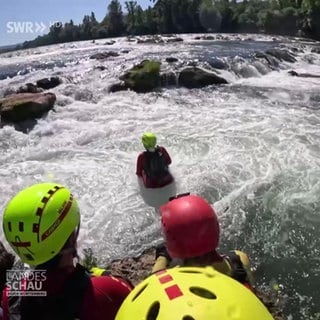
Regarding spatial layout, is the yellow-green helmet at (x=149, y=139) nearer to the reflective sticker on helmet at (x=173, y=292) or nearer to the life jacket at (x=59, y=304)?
the life jacket at (x=59, y=304)

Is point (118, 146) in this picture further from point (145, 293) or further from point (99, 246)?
point (145, 293)

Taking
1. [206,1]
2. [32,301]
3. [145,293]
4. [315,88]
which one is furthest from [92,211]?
[206,1]

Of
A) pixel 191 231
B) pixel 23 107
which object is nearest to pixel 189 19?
pixel 23 107

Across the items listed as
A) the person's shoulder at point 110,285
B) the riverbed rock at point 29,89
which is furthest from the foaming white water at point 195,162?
the person's shoulder at point 110,285

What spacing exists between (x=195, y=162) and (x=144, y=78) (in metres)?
8.31

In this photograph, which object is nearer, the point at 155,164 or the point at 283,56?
the point at 155,164

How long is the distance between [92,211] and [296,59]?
20.6 metres

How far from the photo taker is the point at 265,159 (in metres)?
8.68

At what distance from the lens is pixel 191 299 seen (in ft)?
4.98

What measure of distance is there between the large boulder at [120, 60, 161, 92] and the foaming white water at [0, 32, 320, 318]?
69 centimetres

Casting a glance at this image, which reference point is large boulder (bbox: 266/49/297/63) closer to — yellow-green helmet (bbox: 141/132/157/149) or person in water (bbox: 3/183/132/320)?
yellow-green helmet (bbox: 141/132/157/149)

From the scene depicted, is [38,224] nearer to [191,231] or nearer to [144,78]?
[191,231]

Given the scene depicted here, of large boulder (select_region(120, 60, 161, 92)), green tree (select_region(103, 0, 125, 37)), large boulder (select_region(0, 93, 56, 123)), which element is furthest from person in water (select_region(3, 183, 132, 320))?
green tree (select_region(103, 0, 125, 37))

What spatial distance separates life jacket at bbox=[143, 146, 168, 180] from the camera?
7.45 meters
